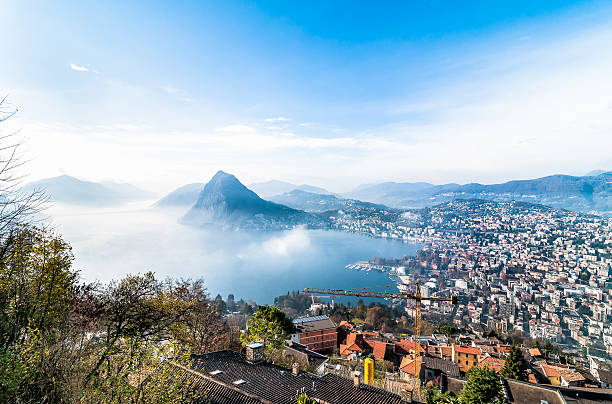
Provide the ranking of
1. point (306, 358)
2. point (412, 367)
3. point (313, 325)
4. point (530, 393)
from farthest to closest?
point (313, 325)
point (412, 367)
point (306, 358)
point (530, 393)

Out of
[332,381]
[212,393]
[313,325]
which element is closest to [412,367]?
[313,325]

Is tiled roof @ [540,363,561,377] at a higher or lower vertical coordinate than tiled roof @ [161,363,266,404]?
lower

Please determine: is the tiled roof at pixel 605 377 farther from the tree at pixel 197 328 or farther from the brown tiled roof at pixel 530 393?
the tree at pixel 197 328

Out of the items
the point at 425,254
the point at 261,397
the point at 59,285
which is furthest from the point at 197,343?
the point at 425,254

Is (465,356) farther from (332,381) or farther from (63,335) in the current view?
(63,335)

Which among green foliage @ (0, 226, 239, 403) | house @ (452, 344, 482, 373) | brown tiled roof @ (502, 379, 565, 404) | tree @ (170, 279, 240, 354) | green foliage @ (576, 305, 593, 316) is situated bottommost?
green foliage @ (576, 305, 593, 316)

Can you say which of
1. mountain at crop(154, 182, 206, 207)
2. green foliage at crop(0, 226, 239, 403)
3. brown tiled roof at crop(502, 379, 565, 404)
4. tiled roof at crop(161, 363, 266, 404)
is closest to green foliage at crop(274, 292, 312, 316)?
brown tiled roof at crop(502, 379, 565, 404)

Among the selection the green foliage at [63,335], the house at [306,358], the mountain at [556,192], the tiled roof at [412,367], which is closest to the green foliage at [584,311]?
the tiled roof at [412,367]

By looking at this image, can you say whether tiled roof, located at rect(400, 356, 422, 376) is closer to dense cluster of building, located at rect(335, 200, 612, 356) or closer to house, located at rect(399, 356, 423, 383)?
house, located at rect(399, 356, 423, 383)
